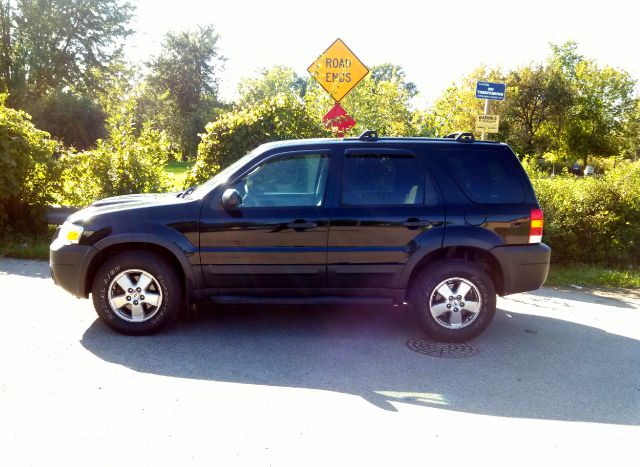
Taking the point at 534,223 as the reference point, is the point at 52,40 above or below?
above

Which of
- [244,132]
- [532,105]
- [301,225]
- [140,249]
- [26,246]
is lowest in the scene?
[26,246]

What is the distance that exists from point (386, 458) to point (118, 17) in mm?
32294

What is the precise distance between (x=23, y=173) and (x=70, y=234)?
4.51 metres

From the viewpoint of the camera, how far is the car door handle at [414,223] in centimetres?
503

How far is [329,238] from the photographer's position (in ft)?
16.4

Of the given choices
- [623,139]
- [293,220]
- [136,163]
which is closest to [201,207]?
[293,220]

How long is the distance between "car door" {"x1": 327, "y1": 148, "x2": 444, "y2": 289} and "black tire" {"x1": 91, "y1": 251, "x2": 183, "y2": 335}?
1481 millimetres

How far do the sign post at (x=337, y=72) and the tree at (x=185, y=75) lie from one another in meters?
47.4

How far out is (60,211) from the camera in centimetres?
905

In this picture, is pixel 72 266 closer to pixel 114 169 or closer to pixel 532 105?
pixel 114 169

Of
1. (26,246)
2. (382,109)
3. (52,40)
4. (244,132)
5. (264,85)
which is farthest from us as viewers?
(264,85)

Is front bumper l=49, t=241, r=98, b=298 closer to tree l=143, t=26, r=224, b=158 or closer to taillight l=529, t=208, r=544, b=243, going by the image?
taillight l=529, t=208, r=544, b=243

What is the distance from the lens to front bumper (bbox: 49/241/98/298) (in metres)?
4.95

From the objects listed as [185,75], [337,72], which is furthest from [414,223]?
[185,75]
